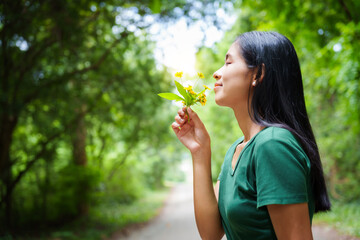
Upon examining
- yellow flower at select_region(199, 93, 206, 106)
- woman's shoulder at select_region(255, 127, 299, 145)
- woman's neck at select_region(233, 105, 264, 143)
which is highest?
yellow flower at select_region(199, 93, 206, 106)

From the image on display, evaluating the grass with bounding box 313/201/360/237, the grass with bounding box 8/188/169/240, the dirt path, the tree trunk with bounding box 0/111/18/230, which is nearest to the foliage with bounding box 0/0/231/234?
the tree trunk with bounding box 0/111/18/230

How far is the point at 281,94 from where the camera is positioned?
130 centimetres

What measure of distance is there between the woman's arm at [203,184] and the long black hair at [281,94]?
0.33 m

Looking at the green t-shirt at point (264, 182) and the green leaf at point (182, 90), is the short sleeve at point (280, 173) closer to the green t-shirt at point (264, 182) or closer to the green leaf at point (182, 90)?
the green t-shirt at point (264, 182)

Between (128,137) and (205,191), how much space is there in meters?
10.1

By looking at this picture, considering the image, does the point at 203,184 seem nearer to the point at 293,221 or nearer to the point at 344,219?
the point at 293,221

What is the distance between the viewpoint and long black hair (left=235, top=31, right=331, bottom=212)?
51.3 inches

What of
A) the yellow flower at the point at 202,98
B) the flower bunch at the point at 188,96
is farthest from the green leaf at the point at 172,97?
the yellow flower at the point at 202,98

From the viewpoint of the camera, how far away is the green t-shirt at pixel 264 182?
1.07 metres

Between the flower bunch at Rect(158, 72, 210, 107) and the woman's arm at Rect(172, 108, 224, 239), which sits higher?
the flower bunch at Rect(158, 72, 210, 107)

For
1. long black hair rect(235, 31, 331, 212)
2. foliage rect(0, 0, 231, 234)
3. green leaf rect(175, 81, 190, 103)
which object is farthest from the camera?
foliage rect(0, 0, 231, 234)

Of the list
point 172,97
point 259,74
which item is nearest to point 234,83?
point 259,74

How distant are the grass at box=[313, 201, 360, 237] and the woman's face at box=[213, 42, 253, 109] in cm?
504

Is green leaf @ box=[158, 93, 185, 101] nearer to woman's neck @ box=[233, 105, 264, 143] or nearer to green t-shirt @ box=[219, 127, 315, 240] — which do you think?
woman's neck @ box=[233, 105, 264, 143]
